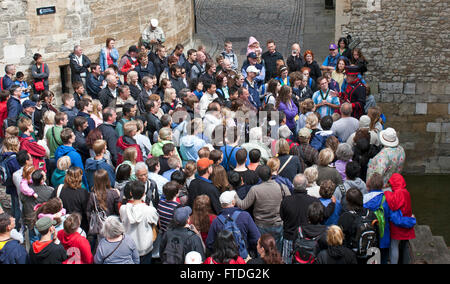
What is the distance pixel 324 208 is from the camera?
7.05 meters

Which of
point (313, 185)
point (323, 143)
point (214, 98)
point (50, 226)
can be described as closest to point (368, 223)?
point (313, 185)

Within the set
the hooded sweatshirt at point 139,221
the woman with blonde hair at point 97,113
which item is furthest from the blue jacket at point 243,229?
the woman with blonde hair at point 97,113

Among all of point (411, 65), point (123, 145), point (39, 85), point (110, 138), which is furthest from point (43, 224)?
point (411, 65)

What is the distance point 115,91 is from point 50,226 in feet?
17.4

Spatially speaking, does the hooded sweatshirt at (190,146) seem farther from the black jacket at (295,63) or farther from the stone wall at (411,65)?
the stone wall at (411,65)

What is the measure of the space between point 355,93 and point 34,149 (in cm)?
598

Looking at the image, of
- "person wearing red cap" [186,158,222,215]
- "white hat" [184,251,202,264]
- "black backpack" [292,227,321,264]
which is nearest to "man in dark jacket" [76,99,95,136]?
"person wearing red cap" [186,158,222,215]

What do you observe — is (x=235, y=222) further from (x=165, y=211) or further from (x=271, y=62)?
(x=271, y=62)

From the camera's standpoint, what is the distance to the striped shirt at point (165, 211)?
7.39 metres

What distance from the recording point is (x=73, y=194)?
7.72 metres

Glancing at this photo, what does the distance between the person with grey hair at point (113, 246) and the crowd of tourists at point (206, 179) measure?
1cm

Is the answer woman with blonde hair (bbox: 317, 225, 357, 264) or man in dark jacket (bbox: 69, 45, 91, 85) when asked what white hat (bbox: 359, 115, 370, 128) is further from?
man in dark jacket (bbox: 69, 45, 91, 85)

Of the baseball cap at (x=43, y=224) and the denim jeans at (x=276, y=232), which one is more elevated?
the baseball cap at (x=43, y=224)

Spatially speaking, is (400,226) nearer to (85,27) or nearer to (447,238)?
(447,238)
